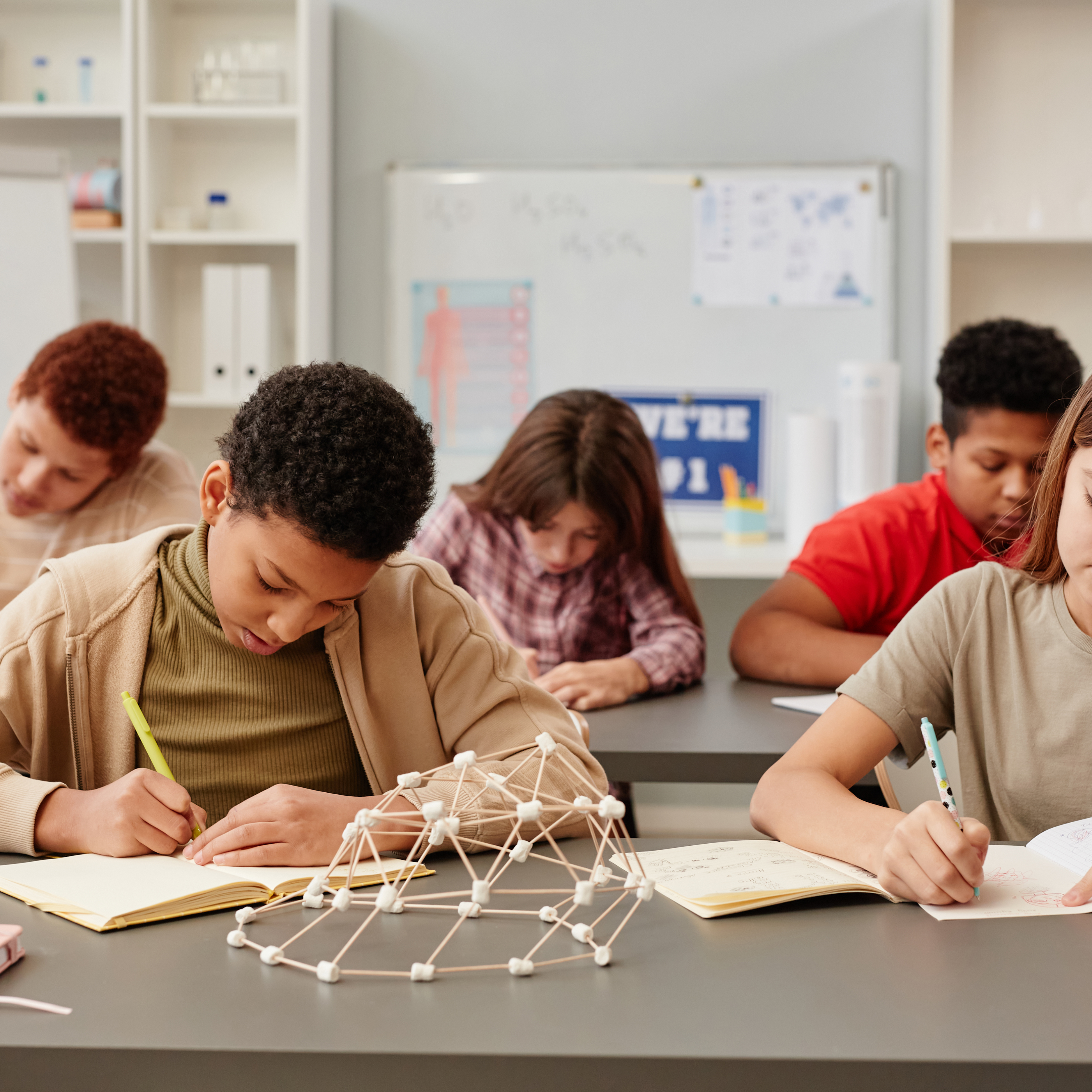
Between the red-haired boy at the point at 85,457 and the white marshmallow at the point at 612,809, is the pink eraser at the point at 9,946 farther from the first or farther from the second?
the red-haired boy at the point at 85,457

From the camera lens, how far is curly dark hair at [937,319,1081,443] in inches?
77.2

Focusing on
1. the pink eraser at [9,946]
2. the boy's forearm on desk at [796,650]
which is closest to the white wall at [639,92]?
the boy's forearm on desk at [796,650]

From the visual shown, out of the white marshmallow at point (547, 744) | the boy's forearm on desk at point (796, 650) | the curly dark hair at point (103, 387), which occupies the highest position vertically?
the curly dark hair at point (103, 387)

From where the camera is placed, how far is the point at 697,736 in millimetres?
1585

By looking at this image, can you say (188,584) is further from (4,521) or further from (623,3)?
(623,3)

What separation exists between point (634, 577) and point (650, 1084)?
153cm

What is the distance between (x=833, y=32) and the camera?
3.34 meters

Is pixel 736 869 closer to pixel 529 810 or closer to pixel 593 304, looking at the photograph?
pixel 529 810

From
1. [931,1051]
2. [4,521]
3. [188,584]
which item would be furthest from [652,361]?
[931,1051]

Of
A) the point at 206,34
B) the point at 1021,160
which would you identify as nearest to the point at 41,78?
the point at 206,34

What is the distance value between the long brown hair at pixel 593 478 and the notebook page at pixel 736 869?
1.03 meters

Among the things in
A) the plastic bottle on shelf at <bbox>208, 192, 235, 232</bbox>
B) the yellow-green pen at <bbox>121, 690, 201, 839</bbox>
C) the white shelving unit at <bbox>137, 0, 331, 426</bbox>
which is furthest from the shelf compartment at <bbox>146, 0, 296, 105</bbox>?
the yellow-green pen at <bbox>121, 690, 201, 839</bbox>

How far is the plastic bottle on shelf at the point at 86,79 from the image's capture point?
3.38 meters

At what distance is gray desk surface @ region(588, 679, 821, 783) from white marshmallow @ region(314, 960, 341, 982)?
2.59 feet
